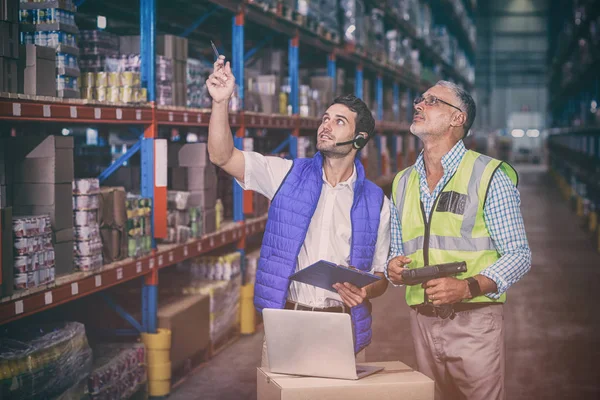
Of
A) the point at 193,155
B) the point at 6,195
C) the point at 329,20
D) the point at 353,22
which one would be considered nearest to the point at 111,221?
the point at 6,195

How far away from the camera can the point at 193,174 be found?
5938mm

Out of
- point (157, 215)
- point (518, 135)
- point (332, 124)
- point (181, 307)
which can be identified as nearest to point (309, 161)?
point (332, 124)

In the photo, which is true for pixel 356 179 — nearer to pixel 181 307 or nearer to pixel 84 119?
pixel 84 119

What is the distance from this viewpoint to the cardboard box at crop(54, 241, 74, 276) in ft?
13.8

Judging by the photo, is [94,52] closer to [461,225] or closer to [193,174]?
[193,174]

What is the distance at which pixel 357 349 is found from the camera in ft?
10.7

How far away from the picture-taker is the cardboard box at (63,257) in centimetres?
420

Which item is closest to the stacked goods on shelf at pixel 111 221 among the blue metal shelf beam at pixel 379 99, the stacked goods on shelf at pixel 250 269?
the stacked goods on shelf at pixel 250 269

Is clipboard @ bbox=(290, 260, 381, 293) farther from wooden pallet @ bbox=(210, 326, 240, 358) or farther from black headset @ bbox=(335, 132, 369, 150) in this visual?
wooden pallet @ bbox=(210, 326, 240, 358)

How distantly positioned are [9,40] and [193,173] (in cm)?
229

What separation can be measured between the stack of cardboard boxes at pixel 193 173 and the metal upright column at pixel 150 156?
2.37 feet

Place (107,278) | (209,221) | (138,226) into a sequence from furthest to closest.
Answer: (209,221) < (138,226) < (107,278)

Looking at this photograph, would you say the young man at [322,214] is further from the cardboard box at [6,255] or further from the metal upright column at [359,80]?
the metal upright column at [359,80]

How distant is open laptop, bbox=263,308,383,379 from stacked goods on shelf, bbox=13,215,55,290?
1.65m
